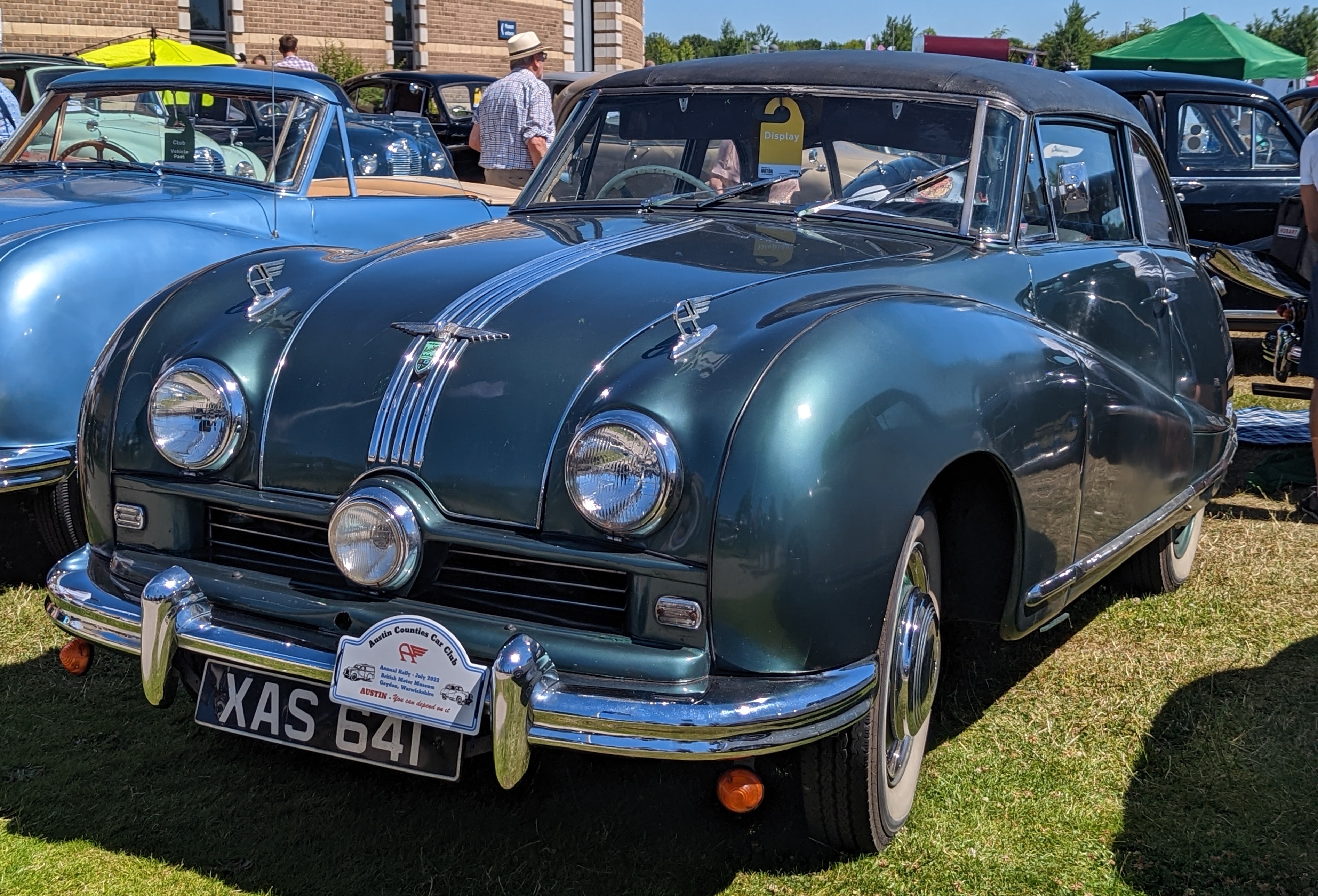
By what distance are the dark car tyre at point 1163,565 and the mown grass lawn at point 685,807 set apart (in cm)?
56

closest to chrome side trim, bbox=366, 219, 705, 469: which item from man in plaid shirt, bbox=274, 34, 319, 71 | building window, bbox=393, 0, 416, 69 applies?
man in plaid shirt, bbox=274, 34, 319, 71

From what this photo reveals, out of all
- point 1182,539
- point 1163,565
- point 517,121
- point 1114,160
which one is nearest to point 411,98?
point 517,121

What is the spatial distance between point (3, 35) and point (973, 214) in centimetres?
2226

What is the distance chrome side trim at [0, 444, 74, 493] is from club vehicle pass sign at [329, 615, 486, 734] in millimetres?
2126

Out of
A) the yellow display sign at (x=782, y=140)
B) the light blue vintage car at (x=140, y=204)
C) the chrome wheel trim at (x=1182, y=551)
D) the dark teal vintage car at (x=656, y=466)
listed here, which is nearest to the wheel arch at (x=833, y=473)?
the dark teal vintage car at (x=656, y=466)

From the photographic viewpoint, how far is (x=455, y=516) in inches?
99.8

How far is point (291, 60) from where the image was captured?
1167 cm

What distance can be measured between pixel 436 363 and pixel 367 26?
86.6 feet

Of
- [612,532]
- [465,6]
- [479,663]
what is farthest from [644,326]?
[465,6]

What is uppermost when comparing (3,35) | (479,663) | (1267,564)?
(3,35)

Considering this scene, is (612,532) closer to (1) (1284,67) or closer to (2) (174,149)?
(2) (174,149)

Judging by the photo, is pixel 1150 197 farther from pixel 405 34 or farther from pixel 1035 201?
pixel 405 34

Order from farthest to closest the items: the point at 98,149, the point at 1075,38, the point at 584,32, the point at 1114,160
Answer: the point at 1075,38, the point at 584,32, the point at 98,149, the point at 1114,160

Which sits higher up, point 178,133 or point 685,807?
point 178,133
